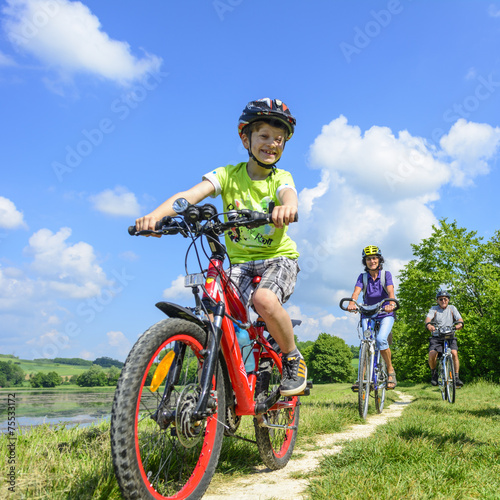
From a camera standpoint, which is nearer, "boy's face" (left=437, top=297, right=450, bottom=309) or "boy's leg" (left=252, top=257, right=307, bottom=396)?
"boy's leg" (left=252, top=257, right=307, bottom=396)

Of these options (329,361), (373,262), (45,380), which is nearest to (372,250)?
(373,262)

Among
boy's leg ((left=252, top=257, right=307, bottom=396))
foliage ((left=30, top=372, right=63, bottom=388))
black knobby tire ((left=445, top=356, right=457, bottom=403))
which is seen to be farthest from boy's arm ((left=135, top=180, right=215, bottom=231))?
black knobby tire ((left=445, top=356, right=457, bottom=403))

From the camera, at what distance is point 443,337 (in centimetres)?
958

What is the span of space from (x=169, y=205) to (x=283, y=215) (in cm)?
90

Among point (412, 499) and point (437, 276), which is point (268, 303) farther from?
point (437, 276)

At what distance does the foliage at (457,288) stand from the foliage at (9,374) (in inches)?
900

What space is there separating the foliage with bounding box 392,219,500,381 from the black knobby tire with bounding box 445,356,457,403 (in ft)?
51.9

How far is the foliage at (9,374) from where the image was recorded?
4842 millimetres

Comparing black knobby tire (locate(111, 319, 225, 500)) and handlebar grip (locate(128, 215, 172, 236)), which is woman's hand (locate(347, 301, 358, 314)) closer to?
black knobby tire (locate(111, 319, 225, 500))

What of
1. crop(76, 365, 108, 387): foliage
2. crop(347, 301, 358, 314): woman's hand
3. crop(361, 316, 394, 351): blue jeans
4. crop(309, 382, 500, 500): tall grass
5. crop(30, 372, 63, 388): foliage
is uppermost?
crop(347, 301, 358, 314): woman's hand

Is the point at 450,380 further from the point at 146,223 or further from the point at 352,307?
the point at 146,223

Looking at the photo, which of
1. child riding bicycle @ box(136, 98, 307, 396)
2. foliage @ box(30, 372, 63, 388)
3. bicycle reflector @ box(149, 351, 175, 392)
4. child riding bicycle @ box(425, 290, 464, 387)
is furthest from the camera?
child riding bicycle @ box(425, 290, 464, 387)

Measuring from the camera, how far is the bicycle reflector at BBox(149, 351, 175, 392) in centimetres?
232

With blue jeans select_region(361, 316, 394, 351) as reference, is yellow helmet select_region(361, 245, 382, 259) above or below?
above
